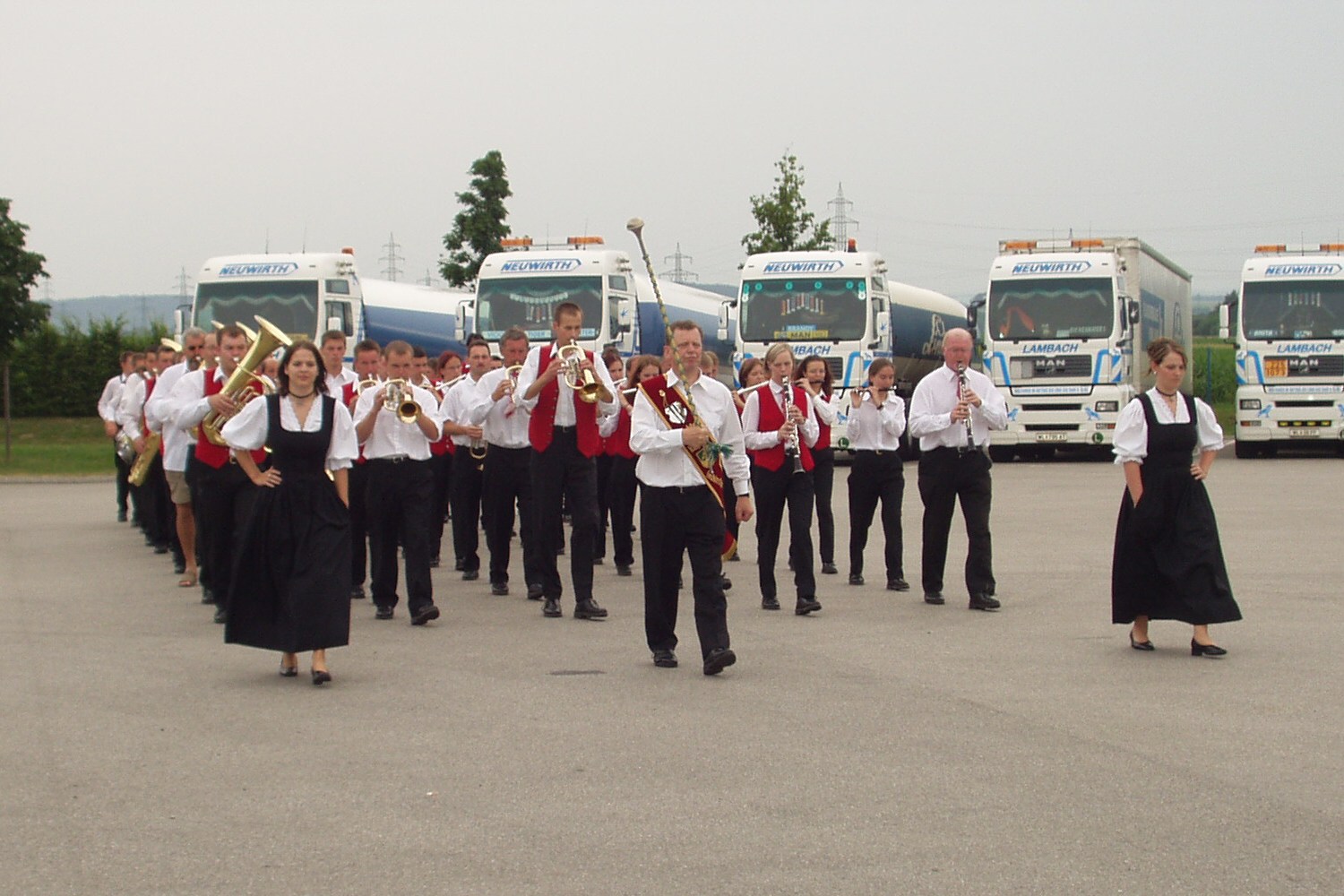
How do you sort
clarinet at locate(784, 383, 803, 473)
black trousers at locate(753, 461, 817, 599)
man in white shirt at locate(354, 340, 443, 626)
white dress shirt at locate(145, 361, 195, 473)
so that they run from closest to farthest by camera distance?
man in white shirt at locate(354, 340, 443, 626) < black trousers at locate(753, 461, 817, 599) < clarinet at locate(784, 383, 803, 473) < white dress shirt at locate(145, 361, 195, 473)

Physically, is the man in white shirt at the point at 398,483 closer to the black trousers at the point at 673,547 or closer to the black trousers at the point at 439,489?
the black trousers at the point at 673,547

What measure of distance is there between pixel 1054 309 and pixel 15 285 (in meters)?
22.8

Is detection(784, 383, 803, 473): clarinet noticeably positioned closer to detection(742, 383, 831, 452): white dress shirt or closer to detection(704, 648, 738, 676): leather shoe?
detection(742, 383, 831, 452): white dress shirt

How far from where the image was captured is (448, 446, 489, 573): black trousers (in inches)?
583

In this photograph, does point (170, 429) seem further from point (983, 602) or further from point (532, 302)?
point (532, 302)

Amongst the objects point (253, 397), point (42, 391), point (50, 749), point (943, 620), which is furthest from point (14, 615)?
point (42, 391)

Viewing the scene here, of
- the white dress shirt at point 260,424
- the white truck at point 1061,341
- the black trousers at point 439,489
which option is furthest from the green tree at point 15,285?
the white dress shirt at point 260,424

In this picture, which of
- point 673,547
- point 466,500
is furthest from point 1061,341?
point 673,547

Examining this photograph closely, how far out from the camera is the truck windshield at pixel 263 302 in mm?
26172

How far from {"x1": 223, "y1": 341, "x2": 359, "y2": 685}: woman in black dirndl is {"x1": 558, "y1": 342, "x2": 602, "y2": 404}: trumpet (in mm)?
2730

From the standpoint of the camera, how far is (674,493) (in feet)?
31.5

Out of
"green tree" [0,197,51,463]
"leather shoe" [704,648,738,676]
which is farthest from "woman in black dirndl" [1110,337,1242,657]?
"green tree" [0,197,51,463]

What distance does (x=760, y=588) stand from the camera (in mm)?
12750

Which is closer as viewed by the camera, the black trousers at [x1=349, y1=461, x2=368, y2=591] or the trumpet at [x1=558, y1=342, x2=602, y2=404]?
the trumpet at [x1=558, y1=342, x2=602, y2=404]
